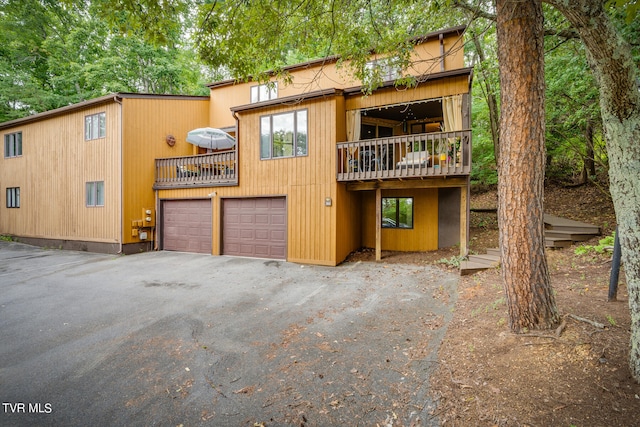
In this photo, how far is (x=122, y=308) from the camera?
550cm

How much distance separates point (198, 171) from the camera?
37.3 ft

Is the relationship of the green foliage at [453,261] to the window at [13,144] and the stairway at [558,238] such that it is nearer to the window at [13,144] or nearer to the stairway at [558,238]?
the stairway at [558,238]

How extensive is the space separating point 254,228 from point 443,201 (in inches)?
270

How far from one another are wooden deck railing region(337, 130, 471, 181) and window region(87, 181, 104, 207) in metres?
9.93

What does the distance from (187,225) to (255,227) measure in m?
3.24

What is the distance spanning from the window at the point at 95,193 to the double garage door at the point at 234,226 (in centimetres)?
247

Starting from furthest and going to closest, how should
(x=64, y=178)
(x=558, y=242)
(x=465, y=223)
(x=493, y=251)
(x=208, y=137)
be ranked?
(x=64, y=178) → (x=208, y=137) → (x=465, y=223) → (x=493, y=251) → (x=558, y=242)

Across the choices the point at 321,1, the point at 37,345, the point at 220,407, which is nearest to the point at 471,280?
the point at 220,407

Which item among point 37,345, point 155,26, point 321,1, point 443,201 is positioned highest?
point 321,1

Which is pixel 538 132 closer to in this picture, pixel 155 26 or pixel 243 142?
pixel 155 26

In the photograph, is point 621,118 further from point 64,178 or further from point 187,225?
point 64,178

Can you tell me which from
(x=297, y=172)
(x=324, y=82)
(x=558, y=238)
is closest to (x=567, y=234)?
(x=558, y=238)

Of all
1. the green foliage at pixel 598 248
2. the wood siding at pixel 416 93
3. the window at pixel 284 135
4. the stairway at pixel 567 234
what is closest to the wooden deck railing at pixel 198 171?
the window at pixel 284 135

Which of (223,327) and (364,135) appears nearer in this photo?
(223,327)
